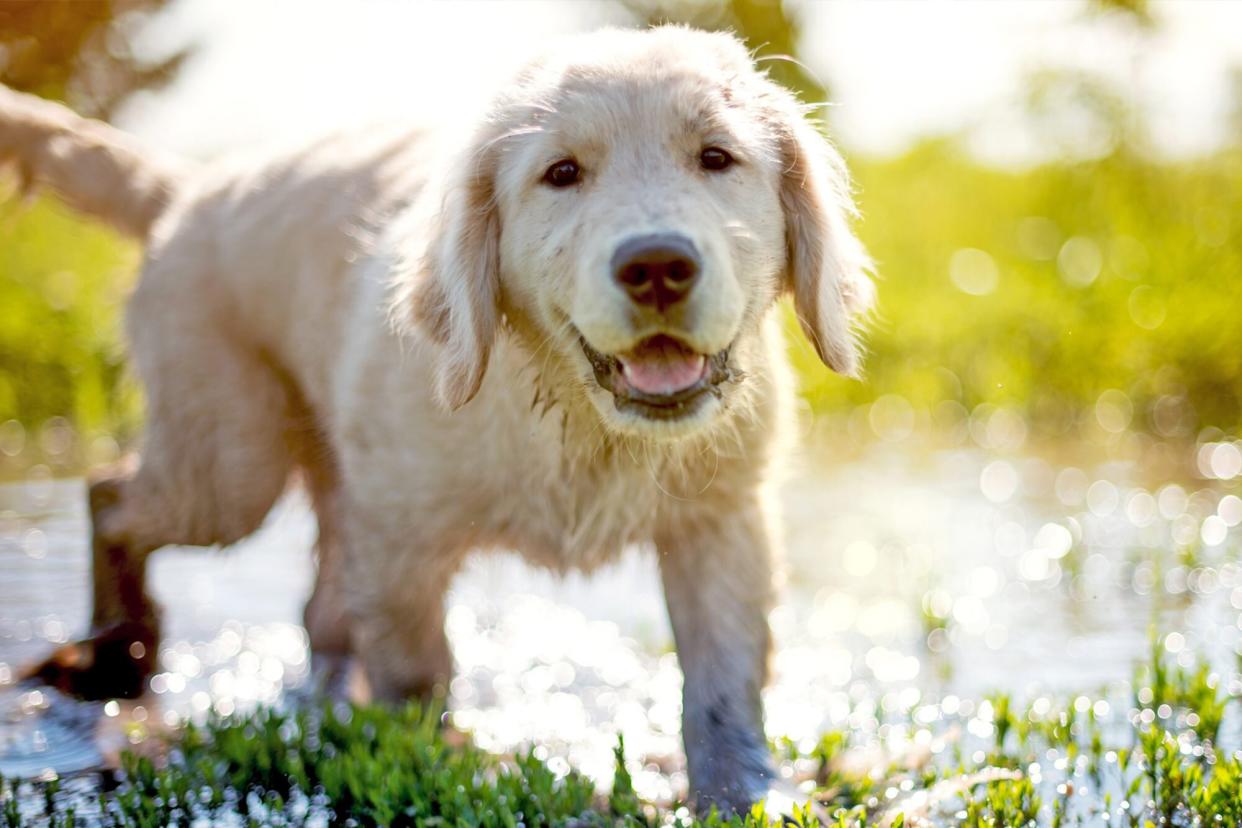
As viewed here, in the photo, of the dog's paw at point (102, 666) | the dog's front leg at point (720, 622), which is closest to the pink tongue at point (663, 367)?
the dog's front leg at point (720, 622)

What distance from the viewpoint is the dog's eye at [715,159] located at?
314cm

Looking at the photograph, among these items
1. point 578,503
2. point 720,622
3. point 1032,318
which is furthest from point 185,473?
point 1032,318

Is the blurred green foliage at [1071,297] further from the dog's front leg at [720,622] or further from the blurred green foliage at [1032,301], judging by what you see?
the dog's front leg at [720,622]

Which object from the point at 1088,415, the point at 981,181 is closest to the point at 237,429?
the point at 1088,415

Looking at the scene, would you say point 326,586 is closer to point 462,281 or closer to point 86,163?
point 86,163

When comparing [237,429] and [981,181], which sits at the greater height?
[981,181]

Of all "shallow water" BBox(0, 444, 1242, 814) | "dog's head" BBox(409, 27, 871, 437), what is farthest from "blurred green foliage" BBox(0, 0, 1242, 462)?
"dog's head" BBox(409, 27, 871, 437)

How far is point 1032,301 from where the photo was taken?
966 centimetres

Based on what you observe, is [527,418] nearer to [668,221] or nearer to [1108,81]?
[668,221]

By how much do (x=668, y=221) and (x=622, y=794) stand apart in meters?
1.30

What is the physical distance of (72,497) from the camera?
7.20 metres

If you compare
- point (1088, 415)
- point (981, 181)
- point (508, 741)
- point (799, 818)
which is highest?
point (981, 181)

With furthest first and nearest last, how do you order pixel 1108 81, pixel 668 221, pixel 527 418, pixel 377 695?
pixel 1108 81
pixel 377 695
pixel 527 418
pixel 668 221

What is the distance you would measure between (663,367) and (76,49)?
13.1 metres
